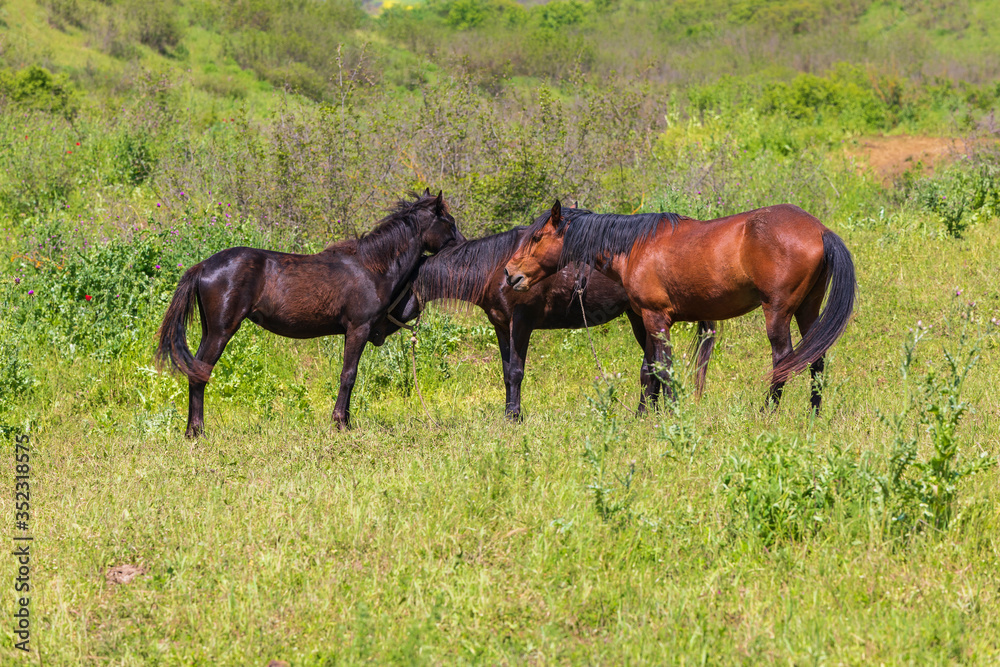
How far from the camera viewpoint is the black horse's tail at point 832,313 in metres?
5.68

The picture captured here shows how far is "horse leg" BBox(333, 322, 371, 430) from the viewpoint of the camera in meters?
6.66

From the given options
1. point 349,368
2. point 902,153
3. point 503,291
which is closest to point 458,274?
point 503,291

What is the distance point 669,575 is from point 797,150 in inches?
528

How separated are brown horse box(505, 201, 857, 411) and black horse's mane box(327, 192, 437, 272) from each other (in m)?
0.88

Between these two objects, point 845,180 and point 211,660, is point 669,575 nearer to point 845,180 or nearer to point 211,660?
point 211,660

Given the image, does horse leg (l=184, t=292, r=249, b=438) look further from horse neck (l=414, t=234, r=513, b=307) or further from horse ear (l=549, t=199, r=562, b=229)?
horse ear (l=549, t=199, r=562, b=229)

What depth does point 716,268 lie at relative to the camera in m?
6.09

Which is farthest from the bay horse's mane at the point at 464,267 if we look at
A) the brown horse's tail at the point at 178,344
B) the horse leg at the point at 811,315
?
the horse leg at the point at 811,315

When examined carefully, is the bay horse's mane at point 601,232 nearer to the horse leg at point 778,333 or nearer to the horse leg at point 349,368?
the horse leg at point 778,333

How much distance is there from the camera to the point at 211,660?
3344 mm

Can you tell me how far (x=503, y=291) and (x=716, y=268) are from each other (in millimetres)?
1874

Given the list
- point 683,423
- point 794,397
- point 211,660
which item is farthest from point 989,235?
point 211,660

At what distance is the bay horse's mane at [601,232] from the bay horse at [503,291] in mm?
474

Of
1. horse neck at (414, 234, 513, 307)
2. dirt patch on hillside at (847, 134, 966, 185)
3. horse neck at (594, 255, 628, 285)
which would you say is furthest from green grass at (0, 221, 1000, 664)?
dirt patch on hillside at (847, 134, 966, 185)
